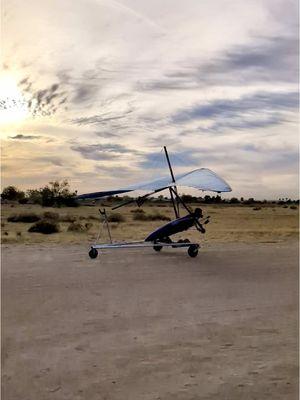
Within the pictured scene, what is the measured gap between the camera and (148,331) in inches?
322

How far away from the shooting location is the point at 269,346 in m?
7.60

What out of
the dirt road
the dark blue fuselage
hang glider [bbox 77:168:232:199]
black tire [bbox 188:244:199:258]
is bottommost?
the dirt road

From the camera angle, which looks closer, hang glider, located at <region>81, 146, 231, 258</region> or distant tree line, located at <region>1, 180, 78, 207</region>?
hang glider, located at <region>81, 146, 231, 258</region>

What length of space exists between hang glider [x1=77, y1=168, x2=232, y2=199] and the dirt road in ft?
7.06

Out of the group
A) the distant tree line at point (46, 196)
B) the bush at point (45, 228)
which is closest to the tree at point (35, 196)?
the distant tree line at point (46, 196)

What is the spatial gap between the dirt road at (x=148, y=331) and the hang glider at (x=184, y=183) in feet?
7.06

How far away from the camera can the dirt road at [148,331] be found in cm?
621

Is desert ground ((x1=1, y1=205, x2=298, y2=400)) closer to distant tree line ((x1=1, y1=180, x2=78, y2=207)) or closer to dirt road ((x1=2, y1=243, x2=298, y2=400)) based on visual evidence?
dirt road ((x1=2, y1=243, x2=298, y2=400))

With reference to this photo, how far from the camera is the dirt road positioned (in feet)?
20.4

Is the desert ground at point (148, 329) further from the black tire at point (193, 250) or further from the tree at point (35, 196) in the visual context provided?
the tree at point (35, 196)

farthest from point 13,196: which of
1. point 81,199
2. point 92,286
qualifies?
point 92,286

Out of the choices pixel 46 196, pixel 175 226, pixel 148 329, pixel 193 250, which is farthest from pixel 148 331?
pixel 46 196

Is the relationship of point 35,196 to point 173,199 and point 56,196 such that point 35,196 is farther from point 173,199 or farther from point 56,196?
point 173,199

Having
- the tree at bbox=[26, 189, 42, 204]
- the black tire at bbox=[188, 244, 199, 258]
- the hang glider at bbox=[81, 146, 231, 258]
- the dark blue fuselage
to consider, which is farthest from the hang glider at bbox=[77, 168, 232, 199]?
the tree at bbox=[26, 189, 42, 204]
